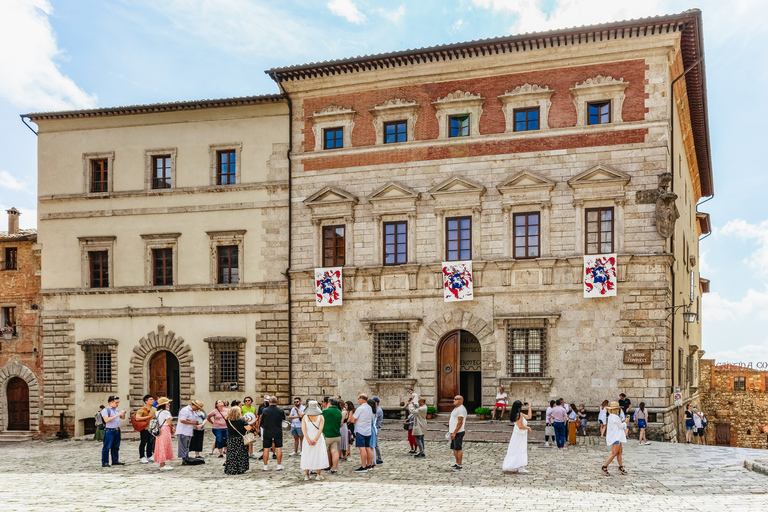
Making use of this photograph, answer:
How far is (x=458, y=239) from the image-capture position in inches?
1101

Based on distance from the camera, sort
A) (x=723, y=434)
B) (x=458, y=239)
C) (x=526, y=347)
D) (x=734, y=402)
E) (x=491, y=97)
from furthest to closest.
→ 1. (x=734, y=402)
2. (x=723, y=434)
3. (x=458, y=239)
4. (x=491, y=97)
5. (x=526, y=347)

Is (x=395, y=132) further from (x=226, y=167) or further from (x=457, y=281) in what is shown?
(x=226, y=167)

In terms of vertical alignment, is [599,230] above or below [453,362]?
above

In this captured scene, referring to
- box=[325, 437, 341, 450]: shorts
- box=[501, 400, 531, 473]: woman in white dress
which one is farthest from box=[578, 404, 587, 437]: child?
box=[325, 437, 341, 450]: shorts

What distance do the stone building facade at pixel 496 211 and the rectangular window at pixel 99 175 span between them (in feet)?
26.9

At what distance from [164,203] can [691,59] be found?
66.7 feet

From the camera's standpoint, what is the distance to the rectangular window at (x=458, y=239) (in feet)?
Result: 91.4

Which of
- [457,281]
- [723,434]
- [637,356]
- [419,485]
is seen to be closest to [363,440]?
[419,485]

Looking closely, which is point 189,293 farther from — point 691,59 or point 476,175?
point 691,59

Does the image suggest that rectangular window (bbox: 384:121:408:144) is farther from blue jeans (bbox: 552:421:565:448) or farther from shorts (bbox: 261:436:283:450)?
shorts (bbox: 261:436:283:450)

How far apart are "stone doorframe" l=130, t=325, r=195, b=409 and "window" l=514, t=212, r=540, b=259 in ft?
43.2

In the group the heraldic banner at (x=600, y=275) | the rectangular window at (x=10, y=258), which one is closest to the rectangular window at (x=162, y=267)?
→ the rectangular window at (x=10, y=258)

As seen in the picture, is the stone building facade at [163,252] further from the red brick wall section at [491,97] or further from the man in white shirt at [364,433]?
the man in white shirt at [364,433]

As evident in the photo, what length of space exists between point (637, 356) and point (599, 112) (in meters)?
8.23
